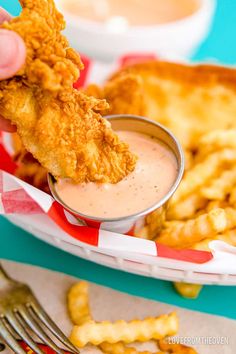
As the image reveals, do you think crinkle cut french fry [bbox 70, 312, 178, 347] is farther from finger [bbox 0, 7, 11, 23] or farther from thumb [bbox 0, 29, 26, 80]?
finger [bbox 0, 7, 11, 23]

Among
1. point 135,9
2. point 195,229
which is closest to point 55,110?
point 195,229

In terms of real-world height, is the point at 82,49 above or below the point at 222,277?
above

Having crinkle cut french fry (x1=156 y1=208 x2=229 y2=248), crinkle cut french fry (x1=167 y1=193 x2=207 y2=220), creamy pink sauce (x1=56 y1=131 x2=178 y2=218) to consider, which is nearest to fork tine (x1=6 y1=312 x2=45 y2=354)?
creamy pink sauce (x1=56 y1=131 x2=178 y2=218)

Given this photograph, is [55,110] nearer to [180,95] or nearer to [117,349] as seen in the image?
[117,349]

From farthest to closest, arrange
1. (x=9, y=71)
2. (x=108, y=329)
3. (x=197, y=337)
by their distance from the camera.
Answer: (x=197, y=337)
(x=108, y=329)
(x=9, y=71)

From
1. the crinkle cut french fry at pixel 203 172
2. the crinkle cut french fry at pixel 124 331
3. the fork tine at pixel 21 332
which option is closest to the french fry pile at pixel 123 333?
the crinkle cut french fry at pixel 124 331

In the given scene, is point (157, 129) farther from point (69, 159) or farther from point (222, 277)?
point (222, 277)

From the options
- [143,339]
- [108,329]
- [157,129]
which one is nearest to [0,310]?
[108,329]
